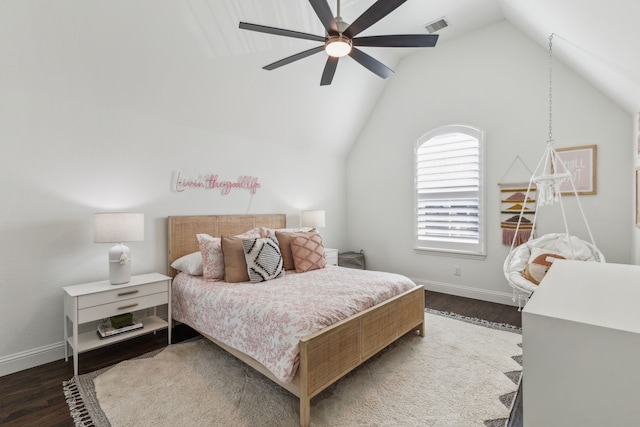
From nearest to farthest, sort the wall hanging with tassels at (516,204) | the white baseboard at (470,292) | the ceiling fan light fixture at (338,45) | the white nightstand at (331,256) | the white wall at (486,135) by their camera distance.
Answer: the ceiling fan light fixture at (338,45)
the white wall at (486,135)
the wall hanging with tassels at (516,204)
the white baseboard at (470,292)
the white nightstand at (331,256)

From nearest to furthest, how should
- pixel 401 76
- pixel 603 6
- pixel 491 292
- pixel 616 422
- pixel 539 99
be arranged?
1. pixel 616 422
2. pixel 603 6
3. pixel 539 99
4. pixel 491 292
5. pixel 401 76

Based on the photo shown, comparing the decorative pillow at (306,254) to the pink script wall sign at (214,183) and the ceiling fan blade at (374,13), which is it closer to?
the pink script wall sign at (214,183)

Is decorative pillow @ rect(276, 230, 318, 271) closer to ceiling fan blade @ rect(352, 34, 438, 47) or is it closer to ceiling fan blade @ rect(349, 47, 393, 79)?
ceiling fan blade @ rect(349, 47, 393, 79)

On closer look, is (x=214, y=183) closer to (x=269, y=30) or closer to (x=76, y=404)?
(x=269, y=30)

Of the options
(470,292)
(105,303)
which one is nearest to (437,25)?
(470,292)

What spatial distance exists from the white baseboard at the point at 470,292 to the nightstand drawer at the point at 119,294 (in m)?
3.27

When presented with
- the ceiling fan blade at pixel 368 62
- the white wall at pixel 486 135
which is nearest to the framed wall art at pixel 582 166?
the white wall at pixel 486 135

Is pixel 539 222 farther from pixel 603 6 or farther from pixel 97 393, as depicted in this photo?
pixel 97 393

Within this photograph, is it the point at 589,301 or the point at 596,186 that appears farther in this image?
the point at 596,186

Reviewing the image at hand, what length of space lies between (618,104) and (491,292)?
95.8 inches

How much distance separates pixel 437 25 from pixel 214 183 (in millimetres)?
3335

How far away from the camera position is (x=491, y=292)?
4031 millimetres

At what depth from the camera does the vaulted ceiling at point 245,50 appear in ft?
7.51

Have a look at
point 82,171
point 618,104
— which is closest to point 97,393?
point 82,171
